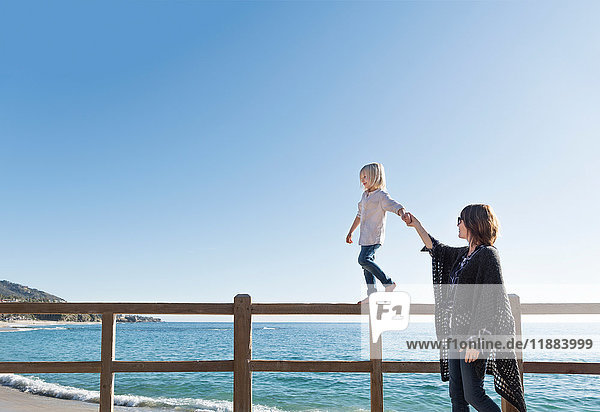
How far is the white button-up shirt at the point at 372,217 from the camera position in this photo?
3.97 metres

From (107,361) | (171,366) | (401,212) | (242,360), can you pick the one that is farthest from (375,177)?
(107,361)

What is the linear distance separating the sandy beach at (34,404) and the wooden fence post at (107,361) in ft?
19.7

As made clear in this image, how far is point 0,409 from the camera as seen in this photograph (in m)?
8.06

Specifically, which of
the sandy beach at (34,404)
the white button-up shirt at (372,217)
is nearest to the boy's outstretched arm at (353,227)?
the white button-up shirt at (372,217)

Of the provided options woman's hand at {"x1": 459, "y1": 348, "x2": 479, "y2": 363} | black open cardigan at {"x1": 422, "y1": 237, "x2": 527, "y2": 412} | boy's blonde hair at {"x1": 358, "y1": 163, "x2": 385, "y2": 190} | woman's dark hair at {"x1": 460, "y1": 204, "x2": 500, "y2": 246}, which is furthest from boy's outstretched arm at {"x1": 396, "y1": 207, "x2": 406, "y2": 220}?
woman's hand at {"x1": 459, "y1": 348, "x2": 479, "y2": 363}

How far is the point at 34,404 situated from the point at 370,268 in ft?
29.6

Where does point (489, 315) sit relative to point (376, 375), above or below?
above

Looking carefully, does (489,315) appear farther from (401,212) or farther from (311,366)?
(311,366)

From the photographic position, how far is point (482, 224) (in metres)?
2.68

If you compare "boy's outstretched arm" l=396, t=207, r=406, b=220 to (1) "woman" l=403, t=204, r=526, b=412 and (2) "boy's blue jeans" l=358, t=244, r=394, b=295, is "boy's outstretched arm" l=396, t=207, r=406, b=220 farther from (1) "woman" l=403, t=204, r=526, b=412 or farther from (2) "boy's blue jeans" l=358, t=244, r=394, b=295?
(1) "woman" l=403, t=204, r=526, b=412

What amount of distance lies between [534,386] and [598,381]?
319cm

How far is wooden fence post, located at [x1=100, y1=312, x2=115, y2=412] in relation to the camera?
3527mm

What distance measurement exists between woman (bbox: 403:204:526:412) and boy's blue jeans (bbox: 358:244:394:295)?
963 millimetres

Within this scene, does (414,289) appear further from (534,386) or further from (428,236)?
(534,386)
